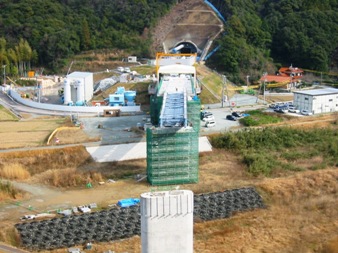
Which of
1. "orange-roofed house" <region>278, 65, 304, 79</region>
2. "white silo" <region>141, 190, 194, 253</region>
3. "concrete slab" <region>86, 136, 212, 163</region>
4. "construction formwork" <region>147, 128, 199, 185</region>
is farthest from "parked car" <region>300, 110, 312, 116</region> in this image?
"white silo" <region>141, 190, 194, 253</region>

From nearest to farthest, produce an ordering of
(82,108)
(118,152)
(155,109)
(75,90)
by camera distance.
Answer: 1. (118,152)
2. (155,109)
3. (82,108)
4. (75,90)

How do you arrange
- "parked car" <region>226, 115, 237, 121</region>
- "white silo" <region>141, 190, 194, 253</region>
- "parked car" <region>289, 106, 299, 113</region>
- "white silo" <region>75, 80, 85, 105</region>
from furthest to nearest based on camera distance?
"white silo" <region>75, 80, 85, 105</region> → "parked car" <region>289, 106, 299, 113</region> → "parked car" <region>226, 115, 237, 121</region> → "white silo" <region>141, 190, 194, 253</region>

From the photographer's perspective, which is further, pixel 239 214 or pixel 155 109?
pixel 155 109

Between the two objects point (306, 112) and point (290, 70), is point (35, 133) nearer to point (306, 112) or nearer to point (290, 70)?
point (306, 112)

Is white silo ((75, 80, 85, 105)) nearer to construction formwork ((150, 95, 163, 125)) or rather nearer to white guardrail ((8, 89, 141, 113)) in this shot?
white guardrail ((8, 89, 141, 113))

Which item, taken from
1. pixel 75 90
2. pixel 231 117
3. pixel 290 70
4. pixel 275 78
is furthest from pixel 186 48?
pixel 231 117

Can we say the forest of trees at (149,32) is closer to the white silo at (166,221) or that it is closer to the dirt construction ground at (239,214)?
the dirt construction ground at (239,214)

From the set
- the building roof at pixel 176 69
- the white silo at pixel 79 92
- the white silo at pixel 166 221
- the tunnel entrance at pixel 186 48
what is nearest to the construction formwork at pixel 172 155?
the white silo at pixel 166 221
